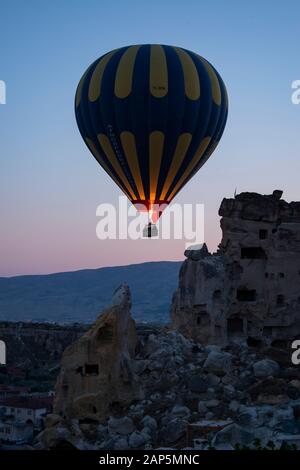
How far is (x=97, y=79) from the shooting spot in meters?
30.1

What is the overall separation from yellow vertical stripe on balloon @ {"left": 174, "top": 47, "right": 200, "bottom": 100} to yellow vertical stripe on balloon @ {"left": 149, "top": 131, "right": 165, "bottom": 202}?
1426 millimetres

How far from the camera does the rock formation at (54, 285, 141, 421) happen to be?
2975 centimetres

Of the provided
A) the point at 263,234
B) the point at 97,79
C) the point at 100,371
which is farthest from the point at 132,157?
the point at 263,234

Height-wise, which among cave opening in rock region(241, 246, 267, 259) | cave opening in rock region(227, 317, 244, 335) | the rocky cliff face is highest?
cave opening in rock region(241, 246, 267, 259)

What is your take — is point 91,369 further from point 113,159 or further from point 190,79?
point 190,79

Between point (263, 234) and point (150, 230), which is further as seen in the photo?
point (263, 234)

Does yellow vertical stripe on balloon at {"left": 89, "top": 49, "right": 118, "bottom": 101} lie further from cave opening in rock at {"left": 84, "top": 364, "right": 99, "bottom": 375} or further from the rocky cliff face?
the rocky cliff face

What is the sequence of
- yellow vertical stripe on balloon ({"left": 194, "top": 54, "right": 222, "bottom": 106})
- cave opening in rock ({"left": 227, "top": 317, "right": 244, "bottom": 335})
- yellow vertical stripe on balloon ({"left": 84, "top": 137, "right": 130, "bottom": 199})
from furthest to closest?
cave opening in rock ({"left": 227, "top": 317, "right": 244, "bottom": 335})
yellow vertical stripe on balloon ({"left": 84, "top": 137, "right": 130, "bottom": 199})
yellow vertical stripe on balloon ({"left": 194, "top": 54, "right": 222, "bottom": 106})

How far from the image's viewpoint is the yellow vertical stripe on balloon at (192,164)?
3073 cm

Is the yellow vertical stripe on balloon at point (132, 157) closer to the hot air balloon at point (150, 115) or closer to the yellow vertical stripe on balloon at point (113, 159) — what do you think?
the hot air balloon at point (150, 115)

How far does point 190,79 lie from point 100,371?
8842 millimetres

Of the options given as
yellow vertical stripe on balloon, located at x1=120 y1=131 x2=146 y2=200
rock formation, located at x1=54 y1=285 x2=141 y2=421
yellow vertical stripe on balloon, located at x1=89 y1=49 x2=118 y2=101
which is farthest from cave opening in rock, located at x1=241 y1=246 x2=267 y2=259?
yellow vertical stripe on balloon, located at x1=89 y1=49 x2=118 y2=101

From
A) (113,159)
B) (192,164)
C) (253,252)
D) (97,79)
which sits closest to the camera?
(97,79)

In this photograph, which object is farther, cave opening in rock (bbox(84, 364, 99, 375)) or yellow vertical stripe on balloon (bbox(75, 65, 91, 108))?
yellow vertical stripe on balloon (bbox(75, 65, 91, 108))
